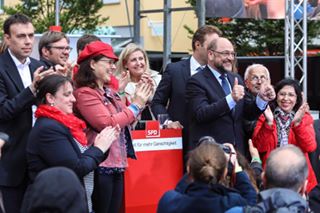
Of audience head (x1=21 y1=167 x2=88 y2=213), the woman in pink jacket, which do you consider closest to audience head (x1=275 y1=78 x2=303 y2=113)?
the woman in pink jacket

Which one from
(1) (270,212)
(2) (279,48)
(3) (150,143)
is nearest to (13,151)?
(3) (150,143)

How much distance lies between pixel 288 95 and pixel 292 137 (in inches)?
14.6

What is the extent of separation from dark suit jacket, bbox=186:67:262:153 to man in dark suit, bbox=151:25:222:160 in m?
0.42

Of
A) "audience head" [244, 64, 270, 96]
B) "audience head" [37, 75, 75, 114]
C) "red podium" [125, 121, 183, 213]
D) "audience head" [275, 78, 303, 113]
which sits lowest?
"red podium" [125, 121, 183, 213]

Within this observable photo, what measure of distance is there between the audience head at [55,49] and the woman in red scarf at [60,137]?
1100 millimetres

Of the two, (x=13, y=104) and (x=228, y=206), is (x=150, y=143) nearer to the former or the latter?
(x=13, y=104)

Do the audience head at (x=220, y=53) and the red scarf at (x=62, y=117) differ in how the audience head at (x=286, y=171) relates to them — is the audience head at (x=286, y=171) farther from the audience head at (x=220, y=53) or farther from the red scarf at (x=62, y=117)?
the audience head at (x=220, y=53)

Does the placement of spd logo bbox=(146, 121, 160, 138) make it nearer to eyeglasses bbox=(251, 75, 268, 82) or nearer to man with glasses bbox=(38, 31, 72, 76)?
man with glasses bbox=(38, 31, 72, 76)

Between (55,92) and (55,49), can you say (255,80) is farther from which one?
(55,92)

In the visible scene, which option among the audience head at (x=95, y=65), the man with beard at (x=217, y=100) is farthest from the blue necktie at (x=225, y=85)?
the audience head at (x=95, y=65)

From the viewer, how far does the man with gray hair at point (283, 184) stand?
10.8 feet

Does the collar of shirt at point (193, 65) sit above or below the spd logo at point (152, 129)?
above

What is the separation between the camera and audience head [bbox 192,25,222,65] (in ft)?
19.4

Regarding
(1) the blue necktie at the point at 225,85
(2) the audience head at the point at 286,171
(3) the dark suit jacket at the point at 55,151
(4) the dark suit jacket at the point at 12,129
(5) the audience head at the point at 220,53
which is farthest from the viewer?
(1) the blue necktie at the point at 225,85
